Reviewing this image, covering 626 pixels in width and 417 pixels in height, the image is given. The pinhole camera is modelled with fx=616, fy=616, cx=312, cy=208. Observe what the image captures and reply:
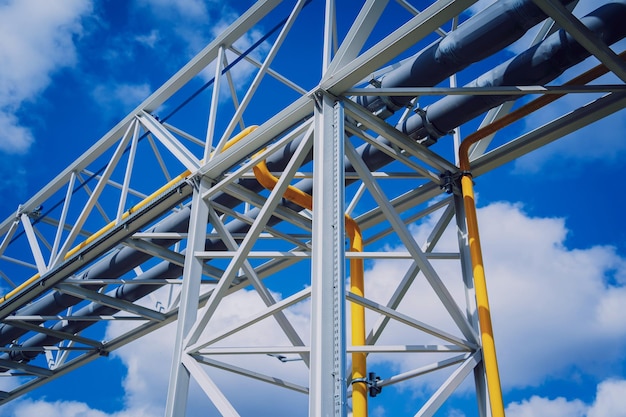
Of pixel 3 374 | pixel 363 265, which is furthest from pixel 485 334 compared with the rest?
pixel 3 374

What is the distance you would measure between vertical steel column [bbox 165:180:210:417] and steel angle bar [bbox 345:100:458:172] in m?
2.87

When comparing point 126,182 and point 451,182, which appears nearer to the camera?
point 451,182

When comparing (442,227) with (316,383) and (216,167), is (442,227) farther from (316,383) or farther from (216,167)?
(316,383)

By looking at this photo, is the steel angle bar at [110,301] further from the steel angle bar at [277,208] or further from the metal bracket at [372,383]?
the metal bracket at [372,383]

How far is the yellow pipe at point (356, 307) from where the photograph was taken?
25.6 feet

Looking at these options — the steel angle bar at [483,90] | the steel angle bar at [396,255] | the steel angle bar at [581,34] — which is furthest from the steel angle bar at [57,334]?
the steel angle bar at [581,34]

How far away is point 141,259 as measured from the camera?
1250 cm

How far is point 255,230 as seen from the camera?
7.66 meters

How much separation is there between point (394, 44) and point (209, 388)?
4.45 meters

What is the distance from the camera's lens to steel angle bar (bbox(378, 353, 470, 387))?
781 centimetres

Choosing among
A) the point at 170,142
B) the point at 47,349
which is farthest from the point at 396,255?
the point at 47,349

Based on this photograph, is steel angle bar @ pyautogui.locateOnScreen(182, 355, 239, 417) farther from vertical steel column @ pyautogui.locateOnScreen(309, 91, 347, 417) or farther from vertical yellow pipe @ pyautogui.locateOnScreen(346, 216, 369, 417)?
vertical yellow pipe @ pyautogui.locateOnScreen(346, 216, 369, 417)

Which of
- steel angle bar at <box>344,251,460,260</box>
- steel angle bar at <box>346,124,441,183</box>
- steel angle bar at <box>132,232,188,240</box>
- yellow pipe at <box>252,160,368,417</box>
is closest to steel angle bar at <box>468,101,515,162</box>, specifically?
steel angle bar at <box>346,124,441,183</box>

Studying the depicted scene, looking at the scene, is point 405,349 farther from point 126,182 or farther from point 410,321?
point 126,182
